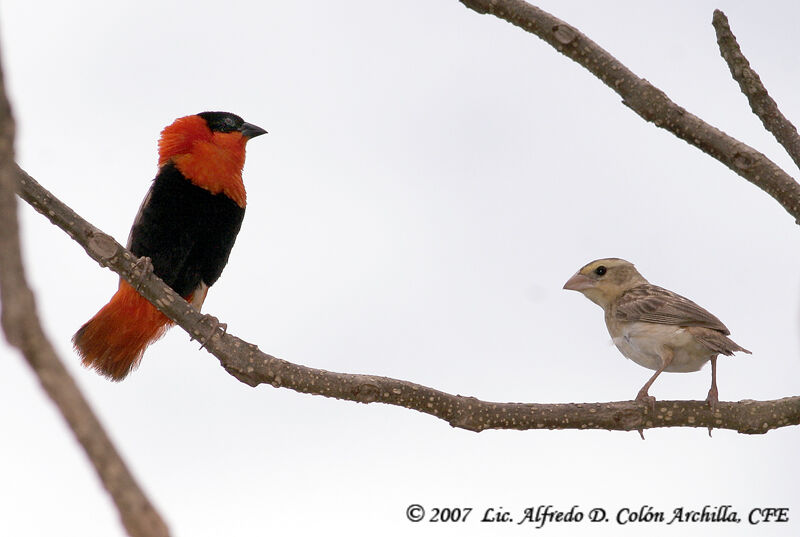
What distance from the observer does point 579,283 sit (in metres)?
5.38

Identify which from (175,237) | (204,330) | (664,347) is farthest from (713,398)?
(175,237)

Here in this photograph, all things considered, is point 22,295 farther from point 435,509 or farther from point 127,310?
point 127,310

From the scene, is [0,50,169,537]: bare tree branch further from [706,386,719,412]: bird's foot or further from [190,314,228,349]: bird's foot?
[706,386,719,412]: bird's foot

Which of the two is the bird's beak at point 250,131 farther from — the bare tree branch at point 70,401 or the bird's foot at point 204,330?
the bare tree branch at point 70,401

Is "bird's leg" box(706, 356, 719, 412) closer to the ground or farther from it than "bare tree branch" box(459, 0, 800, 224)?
closer to the ground

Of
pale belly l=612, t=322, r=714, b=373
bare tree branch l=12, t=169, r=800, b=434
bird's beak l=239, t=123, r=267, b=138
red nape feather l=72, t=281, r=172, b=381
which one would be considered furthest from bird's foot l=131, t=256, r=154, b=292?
bird's beak l=239, t=123, r=267, b=138

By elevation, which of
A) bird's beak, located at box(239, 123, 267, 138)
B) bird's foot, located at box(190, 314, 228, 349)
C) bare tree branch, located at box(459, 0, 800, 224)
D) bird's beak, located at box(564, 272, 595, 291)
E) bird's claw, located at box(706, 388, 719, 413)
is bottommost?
bird's claw, located at box(706, 388, 719, 413)

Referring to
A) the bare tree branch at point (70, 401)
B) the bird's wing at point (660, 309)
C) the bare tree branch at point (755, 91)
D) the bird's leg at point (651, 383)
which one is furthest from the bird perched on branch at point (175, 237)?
the bare tree branch at point (70, 401)

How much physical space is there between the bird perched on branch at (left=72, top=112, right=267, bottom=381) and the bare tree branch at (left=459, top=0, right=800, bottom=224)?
246cm

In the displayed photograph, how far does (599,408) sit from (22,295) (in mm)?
3258

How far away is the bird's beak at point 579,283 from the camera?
536 cm

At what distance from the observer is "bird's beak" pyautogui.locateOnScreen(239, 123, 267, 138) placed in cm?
635

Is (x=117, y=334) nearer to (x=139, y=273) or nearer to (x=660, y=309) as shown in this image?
(x=139, y=273)

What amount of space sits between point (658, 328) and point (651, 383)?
0.48 meters
